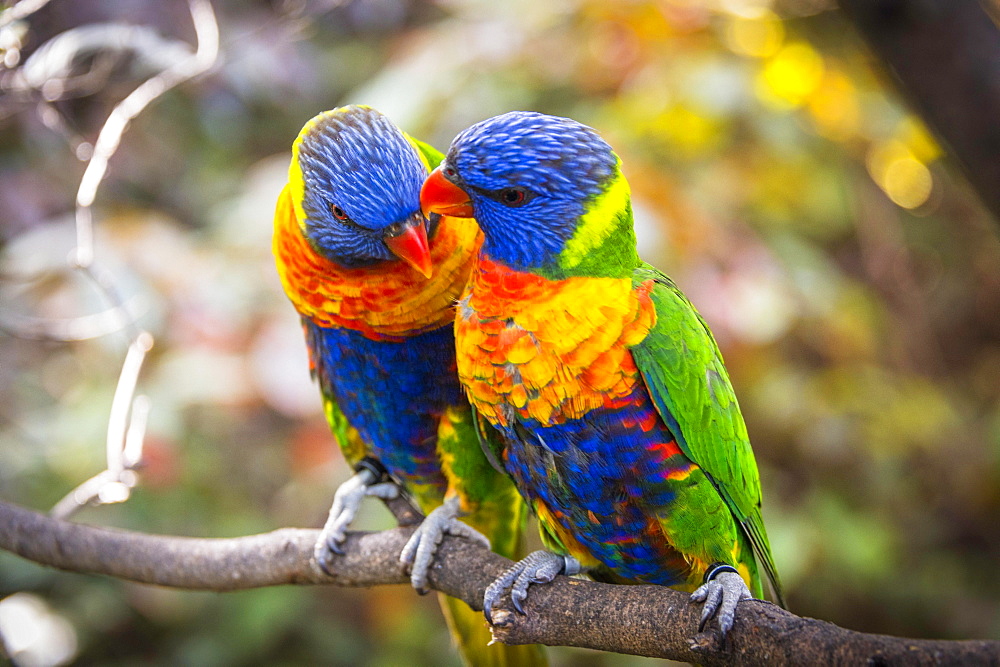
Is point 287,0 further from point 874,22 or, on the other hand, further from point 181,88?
point 874,22

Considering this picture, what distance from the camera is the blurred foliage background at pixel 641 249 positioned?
2.40 metres

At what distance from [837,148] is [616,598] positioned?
235 centimetres

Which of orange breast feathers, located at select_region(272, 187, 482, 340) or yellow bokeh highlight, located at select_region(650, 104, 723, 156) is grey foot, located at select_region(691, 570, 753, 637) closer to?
orange breast feathers, located at select_region(272, 187, 482, 340)

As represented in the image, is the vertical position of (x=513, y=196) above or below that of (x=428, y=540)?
above

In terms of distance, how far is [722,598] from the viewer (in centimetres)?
118

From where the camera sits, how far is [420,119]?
247cm

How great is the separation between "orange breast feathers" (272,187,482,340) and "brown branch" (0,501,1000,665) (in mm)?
459

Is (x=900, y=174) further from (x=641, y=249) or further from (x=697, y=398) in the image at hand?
(x=697, y=398)

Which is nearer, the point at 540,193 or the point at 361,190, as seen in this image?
the point at 540,193

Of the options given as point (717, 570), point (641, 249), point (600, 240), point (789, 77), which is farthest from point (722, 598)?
point (789, 77)

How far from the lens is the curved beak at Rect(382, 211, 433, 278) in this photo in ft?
4.44

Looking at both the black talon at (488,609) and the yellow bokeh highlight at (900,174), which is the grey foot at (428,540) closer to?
the black talon at (488,609)

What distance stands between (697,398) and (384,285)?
61 centimetres

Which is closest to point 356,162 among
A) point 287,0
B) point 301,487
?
point 287,0
